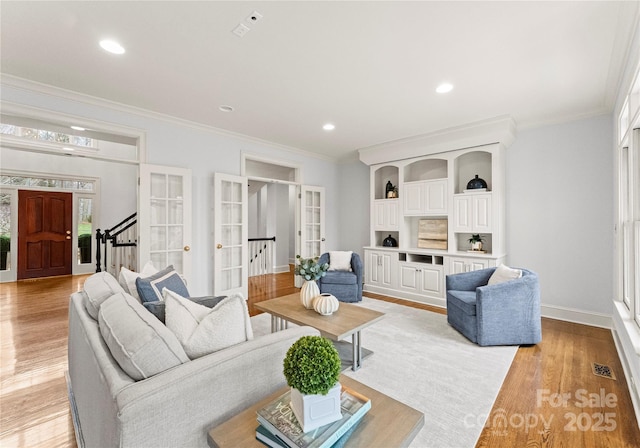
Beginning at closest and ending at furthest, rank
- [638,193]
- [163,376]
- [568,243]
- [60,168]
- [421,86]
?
1. [163,376]
2. [638,193]
3. [421,86]
4. [568,243]
5. [60,168]

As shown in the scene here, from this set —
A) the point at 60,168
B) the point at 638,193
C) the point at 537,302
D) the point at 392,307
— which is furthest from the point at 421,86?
the point at 60,168

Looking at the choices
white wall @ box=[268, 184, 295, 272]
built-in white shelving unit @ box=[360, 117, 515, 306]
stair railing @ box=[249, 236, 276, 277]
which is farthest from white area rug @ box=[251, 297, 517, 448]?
white wall @ box=[268, 184, 295, 272]

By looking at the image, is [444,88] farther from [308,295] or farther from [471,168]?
[308,295]

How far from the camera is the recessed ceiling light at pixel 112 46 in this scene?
7.52 feet

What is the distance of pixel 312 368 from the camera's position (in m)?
0.99

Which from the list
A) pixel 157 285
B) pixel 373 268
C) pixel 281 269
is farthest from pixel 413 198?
pixel 281 269

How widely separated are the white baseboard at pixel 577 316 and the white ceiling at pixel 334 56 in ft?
8.31

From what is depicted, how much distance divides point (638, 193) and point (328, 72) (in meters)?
2.88

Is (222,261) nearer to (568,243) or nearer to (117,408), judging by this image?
(117,408)

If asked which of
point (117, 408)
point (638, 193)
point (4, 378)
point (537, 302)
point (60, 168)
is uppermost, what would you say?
point (60, 168)

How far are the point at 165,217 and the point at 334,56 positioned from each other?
2994mm

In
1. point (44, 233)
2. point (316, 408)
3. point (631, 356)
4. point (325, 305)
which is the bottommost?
point (631, 356)

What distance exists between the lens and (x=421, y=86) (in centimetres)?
300

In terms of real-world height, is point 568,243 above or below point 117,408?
above
